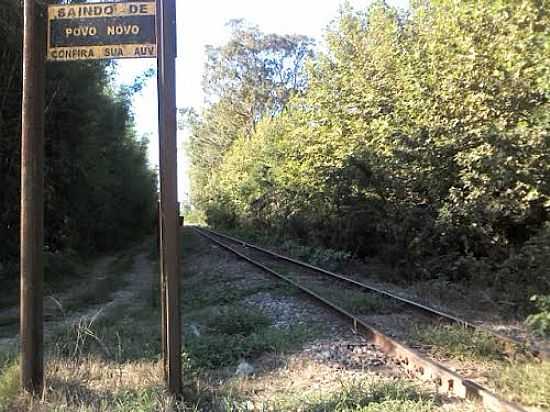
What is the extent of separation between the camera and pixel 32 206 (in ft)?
17.8

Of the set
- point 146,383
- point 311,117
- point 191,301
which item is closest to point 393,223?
point 191,301

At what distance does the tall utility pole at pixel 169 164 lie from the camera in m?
5.39

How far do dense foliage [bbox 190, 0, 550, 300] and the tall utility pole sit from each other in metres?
7.77

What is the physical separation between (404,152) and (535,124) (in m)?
3.35

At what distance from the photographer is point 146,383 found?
5.65m

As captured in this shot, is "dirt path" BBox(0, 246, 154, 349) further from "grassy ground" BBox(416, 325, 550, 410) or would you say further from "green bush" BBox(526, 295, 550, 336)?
"green bush" BBox(526, 295, 550, 336)

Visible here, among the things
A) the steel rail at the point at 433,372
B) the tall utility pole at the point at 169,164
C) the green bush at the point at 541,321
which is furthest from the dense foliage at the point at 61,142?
the green bush at the point at 541,321

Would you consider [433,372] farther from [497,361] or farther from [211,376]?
[211,376]

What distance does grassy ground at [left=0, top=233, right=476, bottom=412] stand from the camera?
17.0 ft

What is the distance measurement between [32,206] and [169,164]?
4.32 feet

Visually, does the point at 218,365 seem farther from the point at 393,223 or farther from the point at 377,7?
the point at 377,7

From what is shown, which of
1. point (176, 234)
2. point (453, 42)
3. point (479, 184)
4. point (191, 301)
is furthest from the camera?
point (453, 42)

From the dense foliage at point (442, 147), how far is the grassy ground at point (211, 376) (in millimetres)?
5752

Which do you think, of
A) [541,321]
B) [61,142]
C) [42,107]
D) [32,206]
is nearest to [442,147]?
[541,321]
